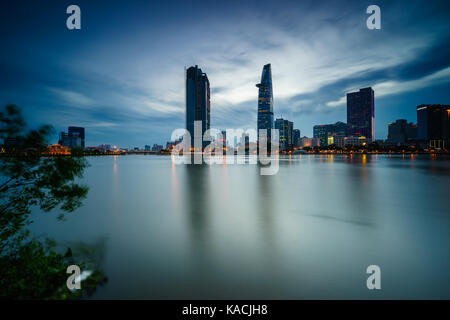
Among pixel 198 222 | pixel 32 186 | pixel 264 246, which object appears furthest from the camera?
pixel 198 222

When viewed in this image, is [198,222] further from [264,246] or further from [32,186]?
[32,186]

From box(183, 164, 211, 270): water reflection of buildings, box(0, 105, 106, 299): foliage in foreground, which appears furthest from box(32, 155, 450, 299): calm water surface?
box(0, 105, 106, 299): foliage in foreground

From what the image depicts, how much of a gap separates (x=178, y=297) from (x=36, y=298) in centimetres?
349

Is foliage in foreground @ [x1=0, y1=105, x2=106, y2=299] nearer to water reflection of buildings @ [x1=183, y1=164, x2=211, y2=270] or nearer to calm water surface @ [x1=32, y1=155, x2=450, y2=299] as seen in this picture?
calm water surface @ [x1=32, y1=155, x2=450, y2=299]

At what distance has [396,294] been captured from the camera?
5.76 metres

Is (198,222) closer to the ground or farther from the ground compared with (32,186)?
closer to the ground

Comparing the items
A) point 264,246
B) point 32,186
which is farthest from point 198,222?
point 32,186

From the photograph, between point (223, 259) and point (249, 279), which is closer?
point (249, 279)

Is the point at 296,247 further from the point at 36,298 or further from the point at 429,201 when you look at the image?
the point at 429,201

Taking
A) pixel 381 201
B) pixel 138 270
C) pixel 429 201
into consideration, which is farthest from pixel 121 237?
pixel 429 201

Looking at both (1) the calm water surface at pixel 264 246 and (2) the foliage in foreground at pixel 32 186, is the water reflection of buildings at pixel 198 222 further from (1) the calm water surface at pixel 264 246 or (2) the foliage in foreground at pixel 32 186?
(2) the foliage in foreground at pixel 32 186
